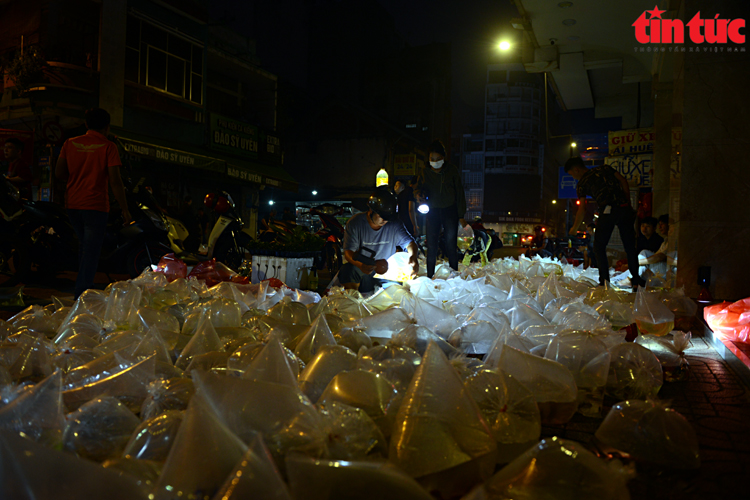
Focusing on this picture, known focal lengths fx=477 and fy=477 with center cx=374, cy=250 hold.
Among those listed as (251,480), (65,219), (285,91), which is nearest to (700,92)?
(251,480)

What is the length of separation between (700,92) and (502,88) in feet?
190

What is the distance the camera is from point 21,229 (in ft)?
19.5

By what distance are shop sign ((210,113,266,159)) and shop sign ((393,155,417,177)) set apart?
449 inches

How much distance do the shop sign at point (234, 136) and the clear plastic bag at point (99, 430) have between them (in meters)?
16.3

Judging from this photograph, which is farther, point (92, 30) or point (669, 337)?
point (92, 30)

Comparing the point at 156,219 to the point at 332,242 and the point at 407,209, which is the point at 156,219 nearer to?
the point at 332,242

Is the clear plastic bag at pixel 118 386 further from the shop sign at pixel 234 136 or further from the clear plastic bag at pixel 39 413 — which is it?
the shop sign at pixel 234 136

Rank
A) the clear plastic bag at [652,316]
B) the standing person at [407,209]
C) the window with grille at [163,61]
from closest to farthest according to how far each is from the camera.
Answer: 1. the clear plastic bag at [652,316]
2. the standing person at [407,209]
3. the window with grille at [163,61]

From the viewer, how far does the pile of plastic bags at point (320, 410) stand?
1015 millimetres

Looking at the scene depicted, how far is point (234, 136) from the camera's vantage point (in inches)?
688

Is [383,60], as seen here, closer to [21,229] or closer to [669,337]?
[21,229]

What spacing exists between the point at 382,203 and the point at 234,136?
1409 cm

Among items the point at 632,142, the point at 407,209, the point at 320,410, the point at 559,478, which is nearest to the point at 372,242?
the point at 407,209

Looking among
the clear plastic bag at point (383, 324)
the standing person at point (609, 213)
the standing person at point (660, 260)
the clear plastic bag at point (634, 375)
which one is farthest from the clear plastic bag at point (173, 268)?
the standing person at point (660, 260)
